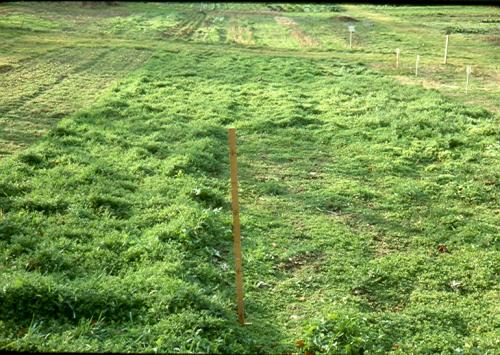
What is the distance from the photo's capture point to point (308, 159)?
10.6 metres

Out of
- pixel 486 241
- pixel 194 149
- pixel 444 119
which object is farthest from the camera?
pixel 444 119

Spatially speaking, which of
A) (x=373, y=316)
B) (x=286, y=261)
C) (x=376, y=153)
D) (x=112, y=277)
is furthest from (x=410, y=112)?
(x=112, y=277)

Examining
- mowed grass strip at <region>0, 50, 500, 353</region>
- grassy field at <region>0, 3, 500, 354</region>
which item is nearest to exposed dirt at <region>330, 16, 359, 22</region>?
grassy field at <region>0, 3, 500, 354</region>

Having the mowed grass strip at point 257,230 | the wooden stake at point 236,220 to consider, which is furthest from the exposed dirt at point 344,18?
the wooden stake at point 236,220

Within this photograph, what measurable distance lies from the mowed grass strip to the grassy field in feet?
0.09

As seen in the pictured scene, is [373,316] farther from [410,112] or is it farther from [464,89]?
[464,89]

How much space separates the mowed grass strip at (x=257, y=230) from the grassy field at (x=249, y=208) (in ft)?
0.09

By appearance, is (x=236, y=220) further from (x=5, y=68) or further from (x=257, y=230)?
(x=5, y=68)

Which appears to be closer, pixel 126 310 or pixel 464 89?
pixel 126 310

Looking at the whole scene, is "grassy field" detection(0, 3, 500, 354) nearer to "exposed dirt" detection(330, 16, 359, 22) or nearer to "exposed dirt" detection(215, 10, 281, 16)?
"exposed dirt" detection(330, 16, 359, 22)

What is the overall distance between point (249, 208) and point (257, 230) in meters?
0.75

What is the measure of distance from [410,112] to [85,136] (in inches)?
311

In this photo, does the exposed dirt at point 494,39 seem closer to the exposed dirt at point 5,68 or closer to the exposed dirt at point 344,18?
the exposed dirt at point 344,18

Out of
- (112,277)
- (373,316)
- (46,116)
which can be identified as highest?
(46,116)
